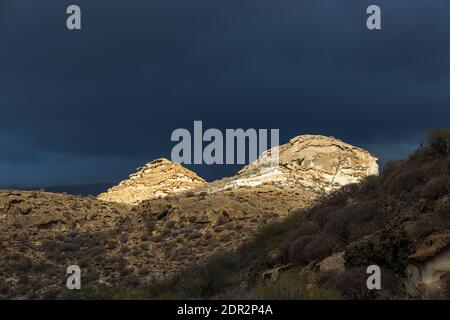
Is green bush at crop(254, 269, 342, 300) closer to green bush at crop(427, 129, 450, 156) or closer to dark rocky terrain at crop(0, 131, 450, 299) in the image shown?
dark rocky terrain at crop(0, 131, 450, 299)

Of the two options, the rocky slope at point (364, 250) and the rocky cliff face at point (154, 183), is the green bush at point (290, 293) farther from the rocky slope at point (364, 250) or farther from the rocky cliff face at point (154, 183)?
the rocky cliff face at point (154, 183)

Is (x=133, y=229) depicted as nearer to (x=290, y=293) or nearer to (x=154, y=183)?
(x=290, y=293)

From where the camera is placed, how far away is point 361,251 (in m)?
15.7

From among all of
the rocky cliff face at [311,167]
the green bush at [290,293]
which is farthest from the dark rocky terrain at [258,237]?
the rocky cliff face at [311,167]

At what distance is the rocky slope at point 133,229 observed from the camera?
30281 millimetres

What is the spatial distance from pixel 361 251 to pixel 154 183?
54936 mm

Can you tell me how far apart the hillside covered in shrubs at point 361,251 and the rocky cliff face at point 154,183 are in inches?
1579

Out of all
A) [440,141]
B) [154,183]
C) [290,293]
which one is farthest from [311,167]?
[290,293]

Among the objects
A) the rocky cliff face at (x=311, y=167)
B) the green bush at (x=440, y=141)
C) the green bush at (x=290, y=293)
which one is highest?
the rocky cliff face at (x=311, y=167)

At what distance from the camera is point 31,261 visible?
32.8 metres

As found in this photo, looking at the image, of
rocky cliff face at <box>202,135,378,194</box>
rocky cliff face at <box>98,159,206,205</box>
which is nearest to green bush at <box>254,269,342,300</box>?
rocky cliff face at <box>202,135,378,194</box>
